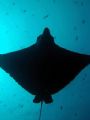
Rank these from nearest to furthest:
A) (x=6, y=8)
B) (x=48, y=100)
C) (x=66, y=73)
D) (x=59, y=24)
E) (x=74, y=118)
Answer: (x=48, y=100) → (x=66, y=73) → (x=6, y=8) → (x=59, y=24) → (x=74, y=118)

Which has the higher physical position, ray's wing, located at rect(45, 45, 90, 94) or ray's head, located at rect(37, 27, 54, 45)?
ray's head, located at rect(37, 27, 54, 45)

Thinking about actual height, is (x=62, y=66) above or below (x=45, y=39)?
below

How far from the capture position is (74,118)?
2.40 metres

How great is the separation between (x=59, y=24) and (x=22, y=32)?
30 cm

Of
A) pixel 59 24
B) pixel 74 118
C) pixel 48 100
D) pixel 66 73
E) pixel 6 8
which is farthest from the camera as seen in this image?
pixel 74 118

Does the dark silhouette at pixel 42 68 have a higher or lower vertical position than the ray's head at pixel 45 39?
lower

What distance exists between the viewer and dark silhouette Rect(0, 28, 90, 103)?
1.26 meters

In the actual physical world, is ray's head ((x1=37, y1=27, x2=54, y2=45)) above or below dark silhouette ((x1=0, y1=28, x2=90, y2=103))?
above

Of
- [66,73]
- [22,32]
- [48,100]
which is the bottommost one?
[48,100]

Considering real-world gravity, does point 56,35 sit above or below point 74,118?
above

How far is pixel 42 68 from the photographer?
4.19 feet

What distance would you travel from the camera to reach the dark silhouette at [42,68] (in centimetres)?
126

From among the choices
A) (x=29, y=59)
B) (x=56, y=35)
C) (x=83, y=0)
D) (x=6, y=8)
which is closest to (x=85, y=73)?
(x=56, y=35)

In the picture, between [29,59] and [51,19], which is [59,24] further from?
[29,59]
